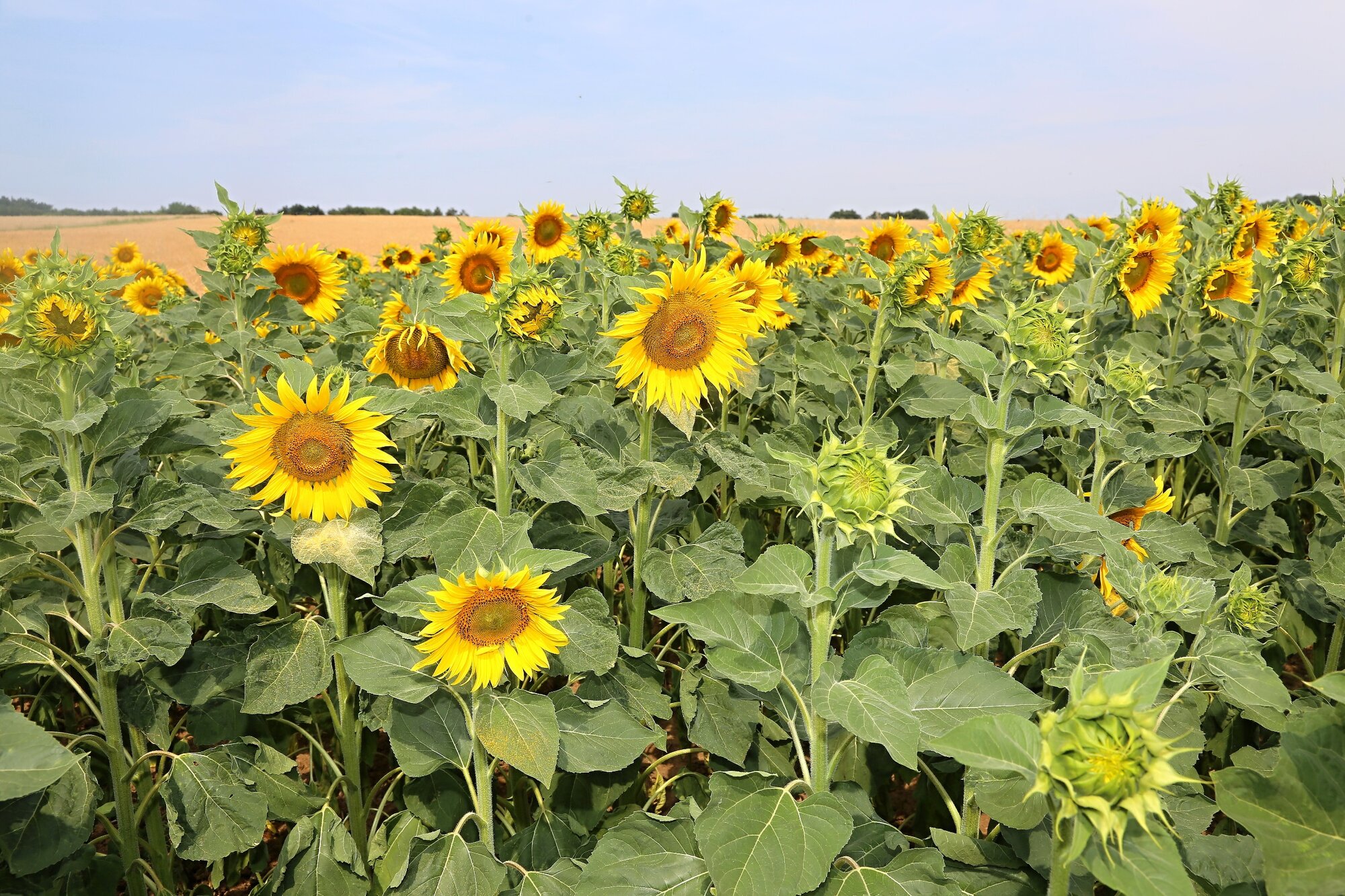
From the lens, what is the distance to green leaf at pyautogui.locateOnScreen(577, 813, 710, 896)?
1.67m

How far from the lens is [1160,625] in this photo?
185cm

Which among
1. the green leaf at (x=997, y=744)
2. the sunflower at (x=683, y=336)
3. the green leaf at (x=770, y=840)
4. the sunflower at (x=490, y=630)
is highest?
the sunflower at (x=683, y=336)

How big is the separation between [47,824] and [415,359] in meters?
1.71

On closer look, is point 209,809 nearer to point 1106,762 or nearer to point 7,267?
point 1106,762

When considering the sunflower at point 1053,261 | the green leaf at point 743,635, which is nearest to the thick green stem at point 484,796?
the green leaf at point 743,635

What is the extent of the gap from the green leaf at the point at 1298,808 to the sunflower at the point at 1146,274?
12.1 feet

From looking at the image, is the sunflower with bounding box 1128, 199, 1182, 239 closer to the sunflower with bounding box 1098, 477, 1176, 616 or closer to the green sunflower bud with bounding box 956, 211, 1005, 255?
the green sunflower bud with bounding box 956, 211, 1005, 255

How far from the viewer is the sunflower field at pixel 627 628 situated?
5.01 feet

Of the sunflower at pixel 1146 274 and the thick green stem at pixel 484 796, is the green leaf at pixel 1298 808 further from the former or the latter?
the sunflower at pixel 1146 274

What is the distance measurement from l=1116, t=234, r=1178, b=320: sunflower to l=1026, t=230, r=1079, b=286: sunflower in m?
1.56

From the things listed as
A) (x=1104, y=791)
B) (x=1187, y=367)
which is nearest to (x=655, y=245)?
(x=1187, y=367)

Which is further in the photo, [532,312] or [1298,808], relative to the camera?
[532,312]

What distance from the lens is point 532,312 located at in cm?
228

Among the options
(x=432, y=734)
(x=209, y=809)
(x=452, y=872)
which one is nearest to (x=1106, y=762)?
(x=452, y=872)
